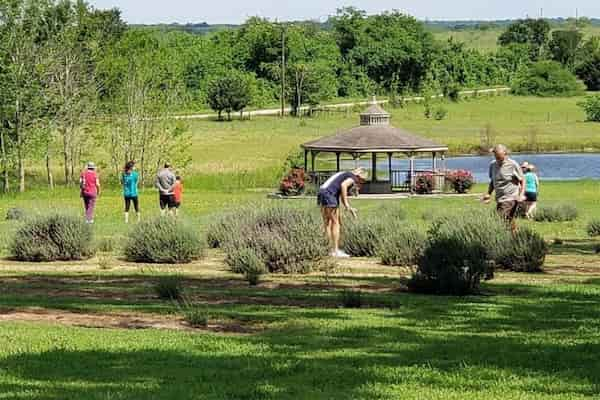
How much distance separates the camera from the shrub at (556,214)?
103 ft

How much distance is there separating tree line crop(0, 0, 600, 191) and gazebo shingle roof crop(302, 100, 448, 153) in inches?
372

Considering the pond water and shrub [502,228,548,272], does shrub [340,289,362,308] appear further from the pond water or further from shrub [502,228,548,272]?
the pond water

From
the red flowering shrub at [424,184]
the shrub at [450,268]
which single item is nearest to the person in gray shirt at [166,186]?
the shrub at [450,268]

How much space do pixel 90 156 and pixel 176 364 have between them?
48899mm

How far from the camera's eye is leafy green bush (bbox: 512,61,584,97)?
115625 millimetres

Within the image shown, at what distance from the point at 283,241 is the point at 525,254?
3365 millimetres

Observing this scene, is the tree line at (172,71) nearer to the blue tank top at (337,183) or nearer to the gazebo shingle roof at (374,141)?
the gazebo shingle roof at (374,141)

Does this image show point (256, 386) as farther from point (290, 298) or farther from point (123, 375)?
point (290, 298)

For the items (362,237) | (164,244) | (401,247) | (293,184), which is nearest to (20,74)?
(293,184)

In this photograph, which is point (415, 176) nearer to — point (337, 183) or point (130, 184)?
point (130, 184)

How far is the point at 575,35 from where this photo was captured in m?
139

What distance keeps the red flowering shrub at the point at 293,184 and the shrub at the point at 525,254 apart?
26608 millimetres

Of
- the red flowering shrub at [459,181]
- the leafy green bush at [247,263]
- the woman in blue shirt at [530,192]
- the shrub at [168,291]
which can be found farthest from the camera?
the red flowering shrub at [459,181]

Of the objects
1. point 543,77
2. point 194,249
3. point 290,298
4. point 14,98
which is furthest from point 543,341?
point 543,77
